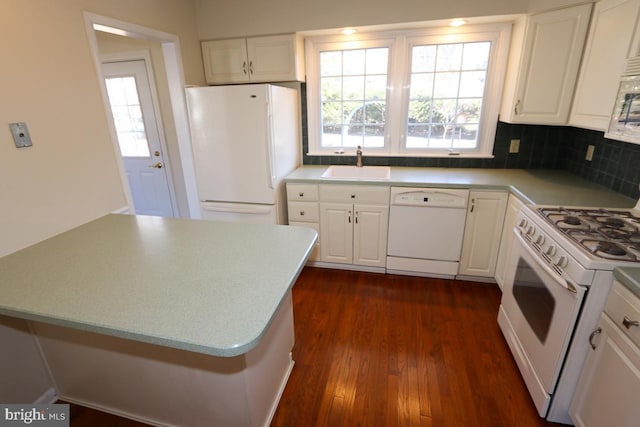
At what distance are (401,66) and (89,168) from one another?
8.36 feet

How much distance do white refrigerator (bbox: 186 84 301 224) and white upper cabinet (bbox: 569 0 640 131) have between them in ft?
6.97

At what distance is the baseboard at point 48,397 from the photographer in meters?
1.58

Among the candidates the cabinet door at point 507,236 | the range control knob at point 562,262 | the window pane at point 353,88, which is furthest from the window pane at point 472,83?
the range control knob at point 562,262

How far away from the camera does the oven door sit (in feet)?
4.46

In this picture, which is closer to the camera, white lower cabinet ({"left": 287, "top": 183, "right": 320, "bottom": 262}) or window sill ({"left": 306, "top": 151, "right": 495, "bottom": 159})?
white lower cabinet ({"left": 287, "top": 183, "right": 320, "bottom": 262})

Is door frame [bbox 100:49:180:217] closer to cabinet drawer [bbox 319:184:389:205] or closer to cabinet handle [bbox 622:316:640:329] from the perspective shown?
cabinet drawer [bbox 319:184:389:205]

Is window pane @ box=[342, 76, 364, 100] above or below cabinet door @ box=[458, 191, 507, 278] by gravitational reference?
above

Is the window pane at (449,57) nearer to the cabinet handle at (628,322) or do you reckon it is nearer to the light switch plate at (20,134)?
the cabinet handle at (628,322)

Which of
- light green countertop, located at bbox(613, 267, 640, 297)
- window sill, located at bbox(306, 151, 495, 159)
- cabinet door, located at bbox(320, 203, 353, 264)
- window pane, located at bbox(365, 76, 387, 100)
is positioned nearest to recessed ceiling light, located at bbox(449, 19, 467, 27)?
A: window pane, located at bbox(365, 76, 387, 100)

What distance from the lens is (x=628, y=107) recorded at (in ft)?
5.13

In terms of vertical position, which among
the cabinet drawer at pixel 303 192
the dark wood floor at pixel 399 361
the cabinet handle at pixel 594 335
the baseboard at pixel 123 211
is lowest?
the dark wood floor at pixel 399 361

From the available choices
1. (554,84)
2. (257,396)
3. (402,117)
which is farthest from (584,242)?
(402,117)

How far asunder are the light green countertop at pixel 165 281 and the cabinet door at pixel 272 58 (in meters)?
1.72

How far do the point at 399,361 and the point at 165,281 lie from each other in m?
1.45
